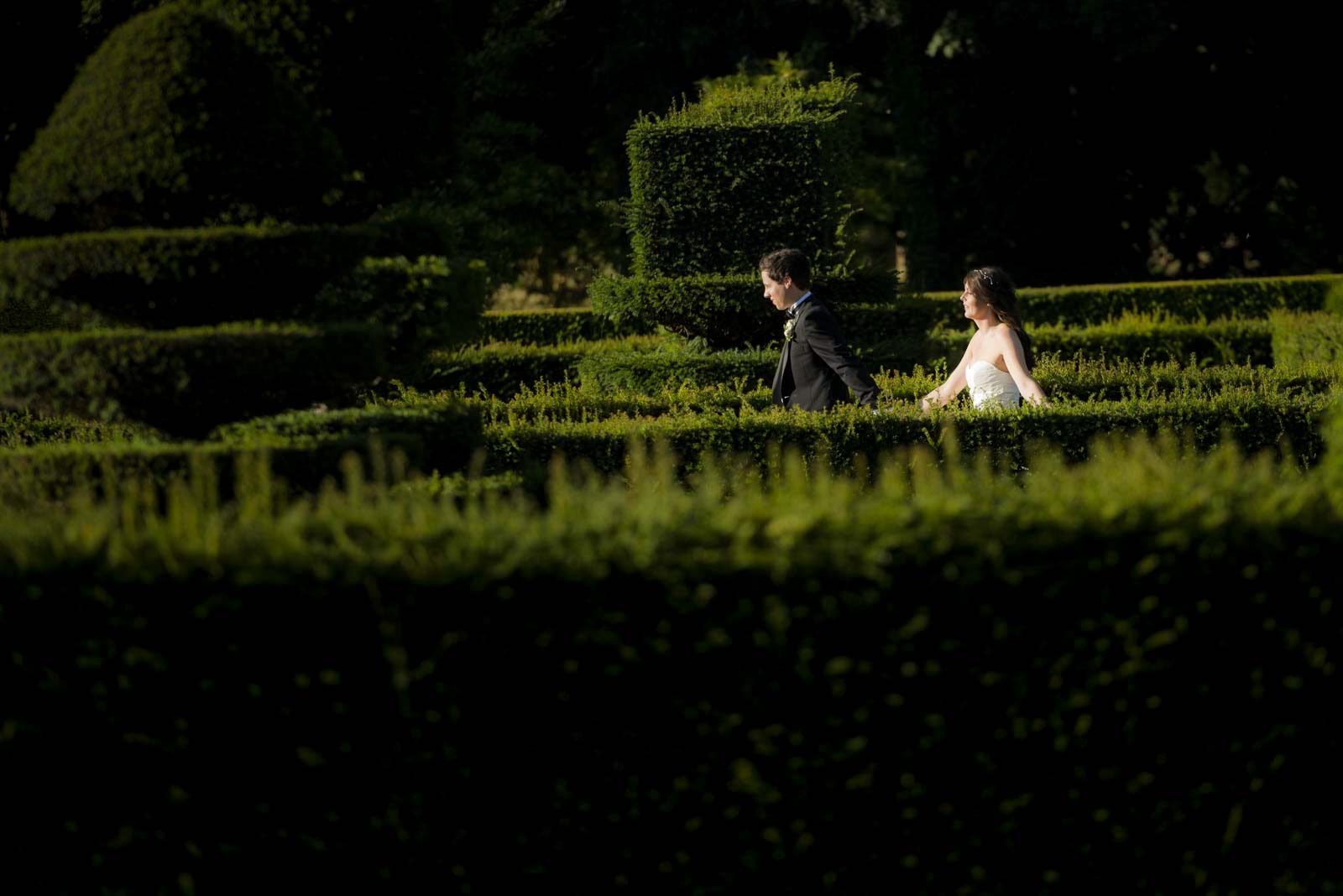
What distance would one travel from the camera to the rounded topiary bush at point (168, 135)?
208 inches

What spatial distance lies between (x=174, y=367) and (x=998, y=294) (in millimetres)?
5184

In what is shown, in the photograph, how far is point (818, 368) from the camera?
327 inches

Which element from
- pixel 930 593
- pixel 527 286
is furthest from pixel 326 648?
pixel 527 286

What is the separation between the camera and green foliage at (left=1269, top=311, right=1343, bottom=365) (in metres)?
13.2

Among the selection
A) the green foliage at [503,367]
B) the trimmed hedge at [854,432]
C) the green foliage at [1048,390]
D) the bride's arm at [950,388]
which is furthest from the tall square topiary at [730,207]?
the trimmed hedge at [854,432]

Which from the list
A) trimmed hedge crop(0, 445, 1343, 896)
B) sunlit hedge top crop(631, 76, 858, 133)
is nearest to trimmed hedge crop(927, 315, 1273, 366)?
sunlit hedge top crop(631, 76, 858, 133)

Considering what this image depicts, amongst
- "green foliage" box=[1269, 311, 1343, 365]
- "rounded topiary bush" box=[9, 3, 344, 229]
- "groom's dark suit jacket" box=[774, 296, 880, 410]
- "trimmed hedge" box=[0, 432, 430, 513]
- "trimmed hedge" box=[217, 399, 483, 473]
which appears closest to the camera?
"trimmed hedge" box=[0, 432, 430, 513]

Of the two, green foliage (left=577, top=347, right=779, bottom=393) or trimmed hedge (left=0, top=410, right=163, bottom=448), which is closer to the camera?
trimmed hedge (left=0, top=410, right=163, bottom=448)

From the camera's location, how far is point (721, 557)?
351cm

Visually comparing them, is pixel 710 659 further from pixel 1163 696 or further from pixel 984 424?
pixel 984 424

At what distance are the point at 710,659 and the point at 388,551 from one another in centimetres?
96

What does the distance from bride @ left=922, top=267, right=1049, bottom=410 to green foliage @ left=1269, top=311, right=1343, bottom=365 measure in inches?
216

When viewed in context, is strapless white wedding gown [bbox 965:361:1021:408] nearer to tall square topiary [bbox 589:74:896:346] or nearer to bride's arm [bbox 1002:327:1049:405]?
bride's arm [bbox 1002:327:1049:405]

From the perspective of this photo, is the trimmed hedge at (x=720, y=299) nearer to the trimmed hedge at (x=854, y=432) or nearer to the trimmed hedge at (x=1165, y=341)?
the trimmed hedge at (x=1165, y=341)
